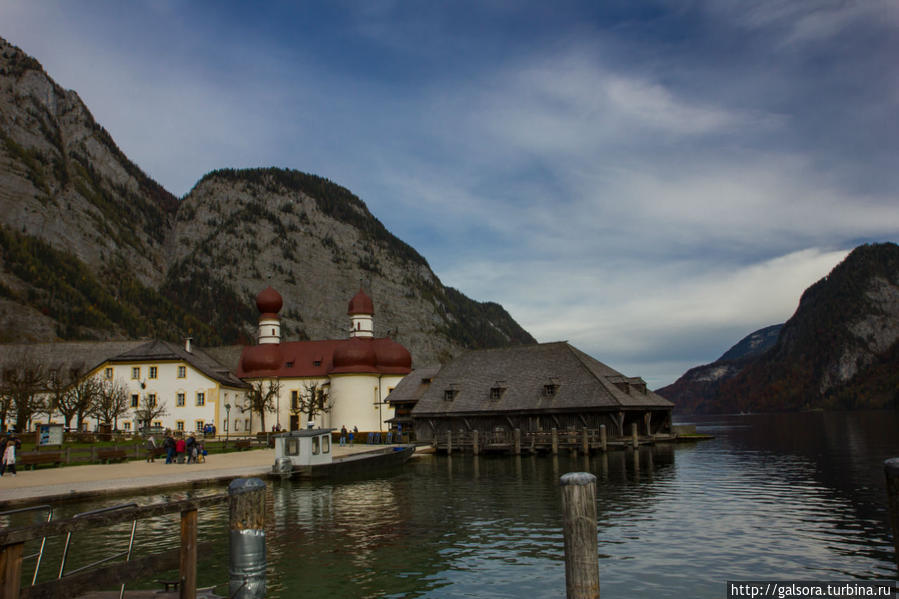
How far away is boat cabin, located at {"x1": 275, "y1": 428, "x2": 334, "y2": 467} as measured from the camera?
38969 mm

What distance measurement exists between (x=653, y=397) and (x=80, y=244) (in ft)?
537

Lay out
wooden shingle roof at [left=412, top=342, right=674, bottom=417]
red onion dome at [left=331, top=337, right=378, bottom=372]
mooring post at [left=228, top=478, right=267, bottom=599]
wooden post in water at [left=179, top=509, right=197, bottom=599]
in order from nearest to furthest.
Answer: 1. wooden post in water at [left=179, top=509, right=197, bottom=599]
2. mooring post at [left=228, top=478, right=267, bottom=599]
3. wooden shingle roof at [left=412, top=342, right=674, bottom=417]
4. red onion dome at [left=331, top=337, right=378, bottom=372]

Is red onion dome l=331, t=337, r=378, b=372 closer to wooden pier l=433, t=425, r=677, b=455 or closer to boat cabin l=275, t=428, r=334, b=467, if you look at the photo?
wooden pier l=433, t=425, r=677, b=455

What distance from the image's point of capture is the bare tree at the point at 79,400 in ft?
206

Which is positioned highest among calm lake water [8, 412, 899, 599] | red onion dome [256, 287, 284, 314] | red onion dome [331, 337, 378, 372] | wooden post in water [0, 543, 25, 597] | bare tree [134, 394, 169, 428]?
red onion dome [256, 287, 284, 314]

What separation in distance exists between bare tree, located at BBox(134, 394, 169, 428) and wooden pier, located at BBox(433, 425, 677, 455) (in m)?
31.3

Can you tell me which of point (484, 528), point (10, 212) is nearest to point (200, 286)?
point (10, 212)

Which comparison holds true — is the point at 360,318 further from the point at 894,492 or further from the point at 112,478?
the point at 894,492

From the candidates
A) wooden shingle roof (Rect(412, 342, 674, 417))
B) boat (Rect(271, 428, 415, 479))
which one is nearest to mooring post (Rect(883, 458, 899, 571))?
boat (Rect(271, 428, 415, 479))

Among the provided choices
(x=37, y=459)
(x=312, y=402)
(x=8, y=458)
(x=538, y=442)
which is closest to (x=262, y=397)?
(x=312, y=402)

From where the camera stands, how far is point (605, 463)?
4466 cm

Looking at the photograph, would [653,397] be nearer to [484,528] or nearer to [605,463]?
[605,463]

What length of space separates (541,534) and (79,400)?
58096mm

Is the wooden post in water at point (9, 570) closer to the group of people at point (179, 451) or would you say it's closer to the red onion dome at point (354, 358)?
the group of people at point (179, 451)
